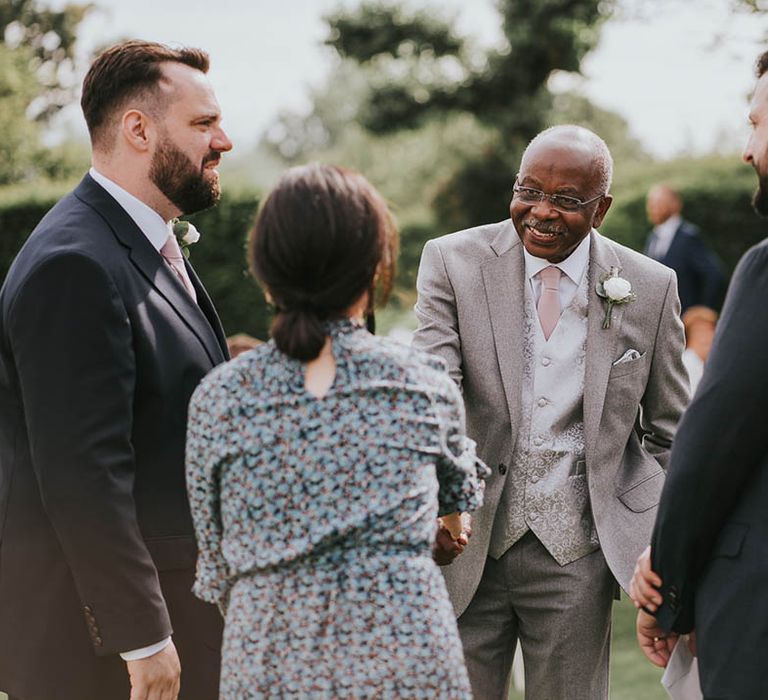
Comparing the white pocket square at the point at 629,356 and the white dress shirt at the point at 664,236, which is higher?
the white pocket square at the point at 629,356

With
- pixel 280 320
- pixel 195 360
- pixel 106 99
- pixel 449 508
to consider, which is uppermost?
pixel 106 99

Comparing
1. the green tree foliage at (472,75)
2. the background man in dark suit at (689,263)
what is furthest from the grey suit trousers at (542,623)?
the green tree foliage at (472,75)

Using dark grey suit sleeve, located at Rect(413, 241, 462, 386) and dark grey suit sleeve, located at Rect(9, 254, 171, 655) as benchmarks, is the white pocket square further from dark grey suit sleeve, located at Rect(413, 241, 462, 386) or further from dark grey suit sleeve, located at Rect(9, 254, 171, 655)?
dark grey suit sleeve, located at Rect(9, 254, 171, 655)

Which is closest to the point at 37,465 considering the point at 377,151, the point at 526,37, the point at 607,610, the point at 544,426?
the point at 544,426

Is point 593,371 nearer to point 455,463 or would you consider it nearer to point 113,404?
point 455,463

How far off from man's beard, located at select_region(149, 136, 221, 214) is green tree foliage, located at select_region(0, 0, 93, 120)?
25626 mm

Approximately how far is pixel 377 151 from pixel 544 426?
38815 millimetres

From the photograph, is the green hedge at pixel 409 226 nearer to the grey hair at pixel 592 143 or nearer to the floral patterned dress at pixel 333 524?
the grey hair at pixel 592 143

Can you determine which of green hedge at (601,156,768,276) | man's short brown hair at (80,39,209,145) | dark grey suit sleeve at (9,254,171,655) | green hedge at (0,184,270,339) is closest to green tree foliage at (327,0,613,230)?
green hedge at (601,156,768,276)

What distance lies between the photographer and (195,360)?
2932mm

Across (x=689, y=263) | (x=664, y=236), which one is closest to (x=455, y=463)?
(x=689, y=263)

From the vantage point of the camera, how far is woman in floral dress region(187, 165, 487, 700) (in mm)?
2234

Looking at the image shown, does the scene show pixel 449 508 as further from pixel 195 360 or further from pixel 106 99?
pixel 106 99

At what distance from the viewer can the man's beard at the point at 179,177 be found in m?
3.07
